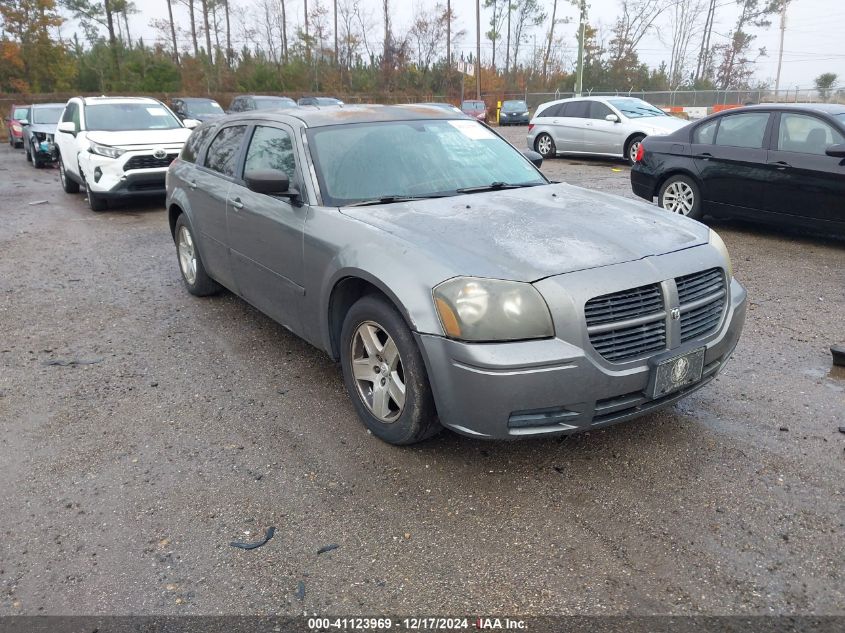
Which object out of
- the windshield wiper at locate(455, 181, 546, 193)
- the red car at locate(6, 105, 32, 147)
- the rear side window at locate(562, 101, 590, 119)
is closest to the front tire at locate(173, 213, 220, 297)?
the windshield wiper at locate(455, 181, 546, 193)

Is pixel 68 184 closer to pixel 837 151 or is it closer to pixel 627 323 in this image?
pixel 837 151

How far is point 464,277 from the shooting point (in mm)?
2955

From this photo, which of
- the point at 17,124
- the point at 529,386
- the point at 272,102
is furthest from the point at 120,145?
the point at 17,124

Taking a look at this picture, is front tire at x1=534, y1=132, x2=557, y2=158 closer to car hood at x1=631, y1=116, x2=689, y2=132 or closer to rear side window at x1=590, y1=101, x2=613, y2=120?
rear side window at x1=590, y1=101, x2=613, y2=120

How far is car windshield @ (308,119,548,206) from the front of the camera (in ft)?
13.1

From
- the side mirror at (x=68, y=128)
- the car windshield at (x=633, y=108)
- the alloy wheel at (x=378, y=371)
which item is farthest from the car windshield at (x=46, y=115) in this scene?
the alloy wheel at (x=378, y=371)

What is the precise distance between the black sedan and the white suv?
6.91 m

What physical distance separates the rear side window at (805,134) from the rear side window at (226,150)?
601 cm

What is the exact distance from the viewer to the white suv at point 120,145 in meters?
10.4

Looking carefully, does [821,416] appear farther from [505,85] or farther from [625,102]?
[505,85]

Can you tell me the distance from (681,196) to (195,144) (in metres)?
6.02

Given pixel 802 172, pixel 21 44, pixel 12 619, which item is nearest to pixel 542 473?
pixel 12 619

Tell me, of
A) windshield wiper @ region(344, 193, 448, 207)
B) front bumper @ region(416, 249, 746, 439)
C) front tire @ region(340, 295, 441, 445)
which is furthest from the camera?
windshield wiper @ region(344, 193, 448, 207)

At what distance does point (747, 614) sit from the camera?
234cm
